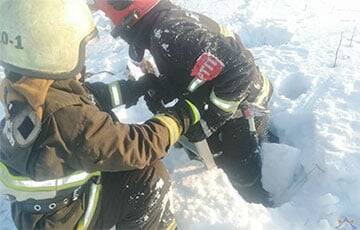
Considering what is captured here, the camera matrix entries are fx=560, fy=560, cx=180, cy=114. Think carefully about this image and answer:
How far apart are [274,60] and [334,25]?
0.93 metres

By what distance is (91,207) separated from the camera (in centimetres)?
288

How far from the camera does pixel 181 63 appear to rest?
3354 mm

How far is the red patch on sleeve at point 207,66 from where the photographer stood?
320 centimetres

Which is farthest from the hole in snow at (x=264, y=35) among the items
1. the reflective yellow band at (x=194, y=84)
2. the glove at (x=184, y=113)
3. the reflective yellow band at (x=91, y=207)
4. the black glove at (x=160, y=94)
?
the reflective yellow band at (x=91, y=207)

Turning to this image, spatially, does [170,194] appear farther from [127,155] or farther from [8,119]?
[8,119]

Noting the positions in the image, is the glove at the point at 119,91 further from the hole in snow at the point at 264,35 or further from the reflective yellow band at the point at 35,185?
the hole in snow at the point at 264,35

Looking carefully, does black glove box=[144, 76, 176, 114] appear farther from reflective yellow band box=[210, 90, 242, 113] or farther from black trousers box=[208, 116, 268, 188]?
black trousers box=[208, 116, 268, 188]

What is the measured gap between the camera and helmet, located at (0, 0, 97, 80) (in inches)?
95.8

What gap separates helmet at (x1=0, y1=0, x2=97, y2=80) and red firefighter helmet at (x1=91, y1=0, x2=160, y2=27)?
79 centimetres

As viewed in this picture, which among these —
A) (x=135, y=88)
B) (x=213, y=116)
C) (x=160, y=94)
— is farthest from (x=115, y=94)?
(x=213, y=116)

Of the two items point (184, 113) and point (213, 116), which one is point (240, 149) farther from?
point (184, 113)

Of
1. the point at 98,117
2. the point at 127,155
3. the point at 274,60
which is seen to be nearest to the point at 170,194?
the point at 127,155

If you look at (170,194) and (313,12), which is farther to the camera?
(313,12)

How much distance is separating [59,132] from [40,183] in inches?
13.3
